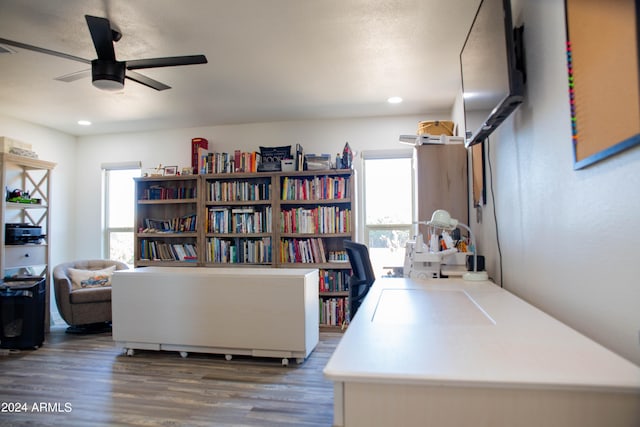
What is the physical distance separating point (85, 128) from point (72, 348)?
2.81 metres

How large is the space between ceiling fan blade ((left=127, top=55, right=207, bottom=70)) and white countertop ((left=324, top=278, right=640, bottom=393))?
1816 millimetres

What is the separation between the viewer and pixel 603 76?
104 cm

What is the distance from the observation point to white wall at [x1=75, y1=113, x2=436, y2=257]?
4.63m

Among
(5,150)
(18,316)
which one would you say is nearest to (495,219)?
(18,316)

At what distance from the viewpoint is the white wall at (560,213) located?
1.00 metres

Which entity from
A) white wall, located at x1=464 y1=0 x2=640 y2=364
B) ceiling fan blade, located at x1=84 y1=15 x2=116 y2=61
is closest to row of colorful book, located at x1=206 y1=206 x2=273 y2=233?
ceiling fan blade, located at x1=84 y1=15 x2=116 y2=61

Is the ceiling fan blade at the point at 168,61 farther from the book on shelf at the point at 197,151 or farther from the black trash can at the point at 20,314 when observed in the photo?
the black trash can at the point at 20,314

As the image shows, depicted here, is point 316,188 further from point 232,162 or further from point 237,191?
point 232,162

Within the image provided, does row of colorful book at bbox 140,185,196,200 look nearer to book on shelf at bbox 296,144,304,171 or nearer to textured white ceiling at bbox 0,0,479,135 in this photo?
textured white ceiling at bbox 0,0,479,135

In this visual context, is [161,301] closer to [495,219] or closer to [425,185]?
[425,185]

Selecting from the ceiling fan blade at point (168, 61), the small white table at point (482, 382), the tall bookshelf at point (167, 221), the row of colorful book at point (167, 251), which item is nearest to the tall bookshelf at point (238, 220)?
the tall bookshelf at point (167, 221)

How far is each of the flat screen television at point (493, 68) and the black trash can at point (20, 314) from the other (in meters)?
4.10

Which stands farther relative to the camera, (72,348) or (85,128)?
(85,128)

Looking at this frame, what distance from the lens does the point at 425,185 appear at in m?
3.23
